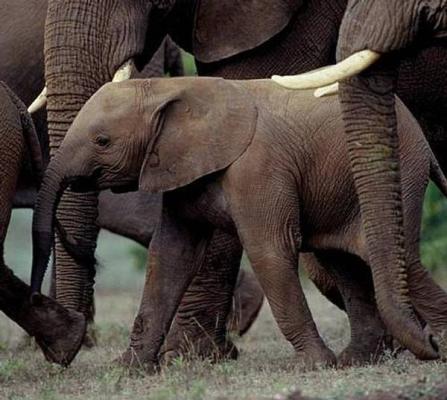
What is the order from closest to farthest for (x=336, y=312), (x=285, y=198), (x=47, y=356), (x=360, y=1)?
1. (x=360, y=1)
2. (x=285, y=198)
3. (x=47, y=356)
4. (x=336, y=312)

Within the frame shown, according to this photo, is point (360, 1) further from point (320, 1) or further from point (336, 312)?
point (336, 312)

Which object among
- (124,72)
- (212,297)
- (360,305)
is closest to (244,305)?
(212,297)

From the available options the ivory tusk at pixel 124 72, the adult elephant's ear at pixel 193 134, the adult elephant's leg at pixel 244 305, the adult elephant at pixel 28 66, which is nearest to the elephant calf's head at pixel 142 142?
the adult elephant's ear at pixel 193 134

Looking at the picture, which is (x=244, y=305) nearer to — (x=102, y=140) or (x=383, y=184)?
(x=102, y=140)

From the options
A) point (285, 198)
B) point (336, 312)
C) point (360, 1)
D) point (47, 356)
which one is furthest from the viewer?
point (336, 312)

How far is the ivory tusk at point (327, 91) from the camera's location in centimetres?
805

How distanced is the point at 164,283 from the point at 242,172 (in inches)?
25.2

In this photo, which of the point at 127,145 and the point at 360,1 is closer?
the point at 360,1

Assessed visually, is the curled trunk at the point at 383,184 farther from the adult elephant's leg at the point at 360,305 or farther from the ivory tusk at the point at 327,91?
the adult elephant's leg at the point at 360,305

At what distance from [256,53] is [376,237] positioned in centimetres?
185

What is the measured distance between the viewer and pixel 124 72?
29.2ft

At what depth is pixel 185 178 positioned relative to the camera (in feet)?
27.2

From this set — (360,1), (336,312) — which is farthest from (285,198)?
(336,312)

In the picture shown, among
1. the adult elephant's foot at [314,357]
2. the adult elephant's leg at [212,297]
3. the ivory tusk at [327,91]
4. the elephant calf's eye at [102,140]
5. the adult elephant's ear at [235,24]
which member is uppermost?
the ivory tusk at [327,91]
